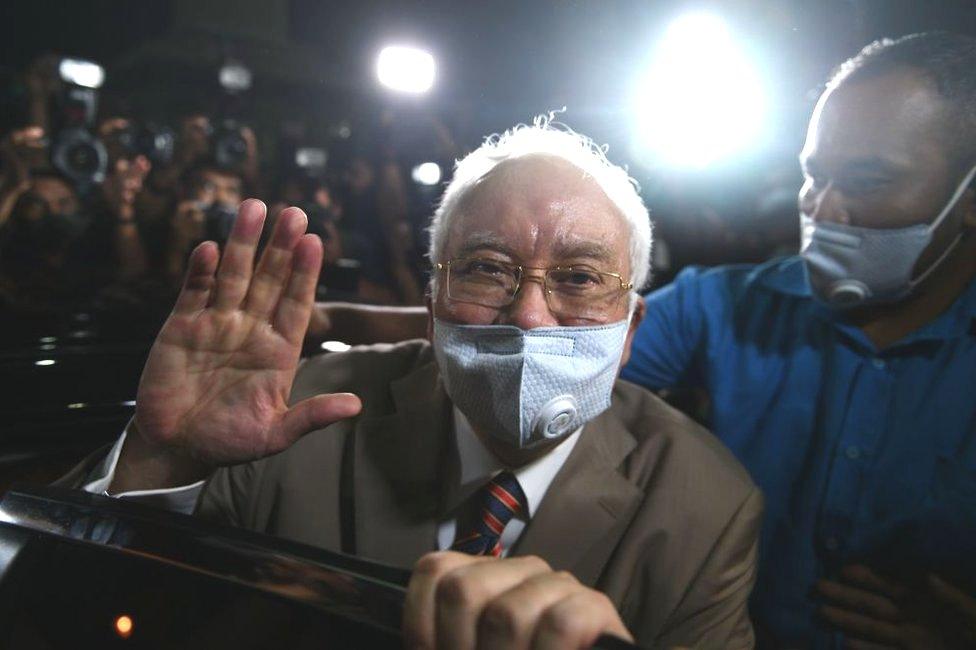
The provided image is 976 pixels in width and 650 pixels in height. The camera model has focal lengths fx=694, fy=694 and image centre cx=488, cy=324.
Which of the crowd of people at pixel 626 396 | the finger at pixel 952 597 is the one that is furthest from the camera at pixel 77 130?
the finger at pixel 952 597

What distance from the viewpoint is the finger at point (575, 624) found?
81cm

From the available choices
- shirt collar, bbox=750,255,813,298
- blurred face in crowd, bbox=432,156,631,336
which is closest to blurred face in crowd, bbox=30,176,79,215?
blurred face in crowd, bbox=432,156,631,336

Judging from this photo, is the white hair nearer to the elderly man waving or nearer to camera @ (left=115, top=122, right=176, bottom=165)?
the elderly man waving

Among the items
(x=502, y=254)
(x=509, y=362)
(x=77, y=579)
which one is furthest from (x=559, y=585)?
(x=502, y=254)

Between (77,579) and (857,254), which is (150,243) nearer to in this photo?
(77,579)

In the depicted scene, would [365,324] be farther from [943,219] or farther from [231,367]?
[943,219]

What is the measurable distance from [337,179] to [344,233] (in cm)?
53

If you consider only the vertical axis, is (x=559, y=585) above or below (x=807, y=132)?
below

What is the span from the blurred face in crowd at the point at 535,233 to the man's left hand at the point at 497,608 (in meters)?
0.68

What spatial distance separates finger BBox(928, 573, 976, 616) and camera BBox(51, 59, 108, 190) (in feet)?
11.9

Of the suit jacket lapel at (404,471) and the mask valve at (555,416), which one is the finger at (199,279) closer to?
the suit jacket lapel at (404,471)

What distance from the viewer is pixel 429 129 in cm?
247

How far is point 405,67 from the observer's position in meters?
2.15

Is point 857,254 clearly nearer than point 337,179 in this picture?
Yes
